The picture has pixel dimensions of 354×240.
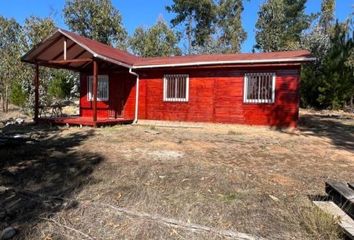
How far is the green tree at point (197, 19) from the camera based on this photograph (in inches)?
1521

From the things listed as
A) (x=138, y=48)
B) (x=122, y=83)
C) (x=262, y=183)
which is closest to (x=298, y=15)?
(x=138, y=48)

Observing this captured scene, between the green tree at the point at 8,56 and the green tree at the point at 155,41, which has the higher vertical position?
the green tree at the point at 155,41

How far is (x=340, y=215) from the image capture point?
14.6 feet

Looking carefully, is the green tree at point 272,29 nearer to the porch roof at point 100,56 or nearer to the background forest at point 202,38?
the background forest at point 202,38

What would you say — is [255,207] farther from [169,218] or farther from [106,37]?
[106,37]

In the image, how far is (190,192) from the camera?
→ 5586mm

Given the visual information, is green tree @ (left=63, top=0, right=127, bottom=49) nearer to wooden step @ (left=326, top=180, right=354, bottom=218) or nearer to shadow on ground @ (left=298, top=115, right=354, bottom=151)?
shadow on ground @ (left=298, top=115, right=354, bottom=151)

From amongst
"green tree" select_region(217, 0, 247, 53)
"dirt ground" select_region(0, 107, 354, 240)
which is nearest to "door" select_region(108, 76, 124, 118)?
"dirt ground" select_region(0, 107, 354, 240)

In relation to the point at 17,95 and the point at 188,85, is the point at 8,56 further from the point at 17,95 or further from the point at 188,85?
the point at 188,85

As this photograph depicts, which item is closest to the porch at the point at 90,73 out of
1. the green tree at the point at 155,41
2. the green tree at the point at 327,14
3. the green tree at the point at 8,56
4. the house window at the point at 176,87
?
the house window at the point at 176,87

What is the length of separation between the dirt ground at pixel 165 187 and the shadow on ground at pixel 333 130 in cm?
110

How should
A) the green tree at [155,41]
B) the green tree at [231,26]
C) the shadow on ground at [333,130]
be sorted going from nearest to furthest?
the shadow on ground at [333,130] → the green tree at [155,41] → the green tree at [231,26]

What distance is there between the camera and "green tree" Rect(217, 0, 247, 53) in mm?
39531

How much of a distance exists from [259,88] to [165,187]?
889 cm
